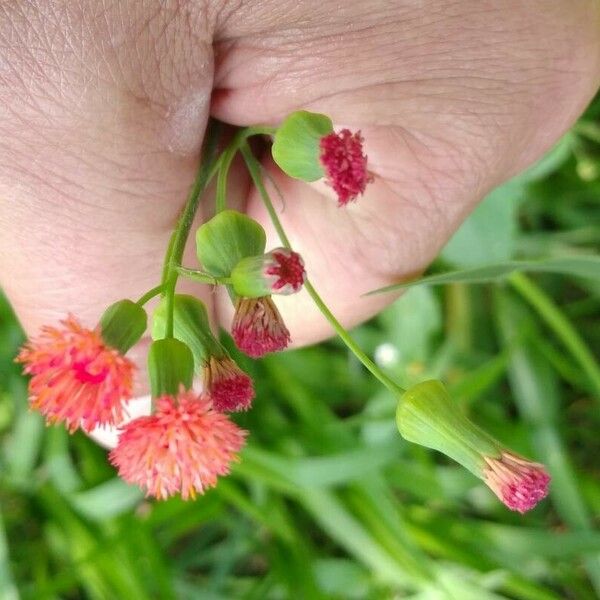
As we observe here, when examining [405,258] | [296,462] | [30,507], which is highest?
[405,258]

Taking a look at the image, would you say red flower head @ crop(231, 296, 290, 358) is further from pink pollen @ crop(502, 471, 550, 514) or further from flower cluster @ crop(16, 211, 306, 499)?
pink pollen @ crop(502, 471, 550, 514)

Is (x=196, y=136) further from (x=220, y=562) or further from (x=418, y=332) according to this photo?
(x=220, y=562)

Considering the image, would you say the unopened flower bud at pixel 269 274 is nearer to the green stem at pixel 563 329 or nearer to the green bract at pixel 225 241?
the green bract at pixel 225 241

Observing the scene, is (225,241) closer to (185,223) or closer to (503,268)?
(185,223)

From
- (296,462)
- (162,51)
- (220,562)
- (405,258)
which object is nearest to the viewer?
(162,51)

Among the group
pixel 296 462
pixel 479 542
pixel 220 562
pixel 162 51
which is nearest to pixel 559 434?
pixel 479 542

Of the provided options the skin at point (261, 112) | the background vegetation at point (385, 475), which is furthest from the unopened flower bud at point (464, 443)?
the background vegetation at point (385, 475)

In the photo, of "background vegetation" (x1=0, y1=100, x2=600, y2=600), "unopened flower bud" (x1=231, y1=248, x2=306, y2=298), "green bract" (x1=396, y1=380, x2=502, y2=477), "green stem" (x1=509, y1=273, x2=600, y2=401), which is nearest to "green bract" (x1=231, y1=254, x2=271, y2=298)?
"unopened flower bud" (x1=231, y1=248, x2=306, y2=298)
